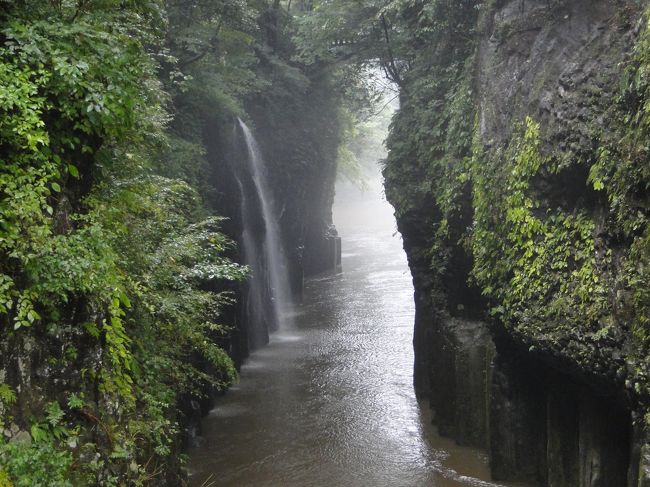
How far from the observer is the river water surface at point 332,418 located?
12.9 m

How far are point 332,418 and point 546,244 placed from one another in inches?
295

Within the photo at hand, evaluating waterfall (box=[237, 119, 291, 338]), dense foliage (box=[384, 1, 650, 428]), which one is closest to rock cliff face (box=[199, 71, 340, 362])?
waterfall (box=[237, 119, 291, 338])

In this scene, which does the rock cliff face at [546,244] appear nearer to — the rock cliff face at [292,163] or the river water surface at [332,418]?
the river water surface at [332,418]

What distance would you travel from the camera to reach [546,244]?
1034 cm

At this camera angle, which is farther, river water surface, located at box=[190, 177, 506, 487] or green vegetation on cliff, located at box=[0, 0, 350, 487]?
river water surface, located at box=[190, 177, 506, 487]

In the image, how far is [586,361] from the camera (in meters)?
9.09

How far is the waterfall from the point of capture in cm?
2258

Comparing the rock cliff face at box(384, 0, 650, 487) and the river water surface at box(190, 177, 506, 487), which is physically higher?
the rock cliff face at box(384, 0, 650, 487)

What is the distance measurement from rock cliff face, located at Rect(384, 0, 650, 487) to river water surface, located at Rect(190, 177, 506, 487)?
97 centimetres

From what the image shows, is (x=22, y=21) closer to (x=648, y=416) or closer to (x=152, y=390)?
(x=152, y=390)

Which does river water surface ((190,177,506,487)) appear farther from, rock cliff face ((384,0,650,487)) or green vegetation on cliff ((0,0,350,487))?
green vegetation on cliff ((0,0,350,487))

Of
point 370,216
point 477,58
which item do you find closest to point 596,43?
point 477,58

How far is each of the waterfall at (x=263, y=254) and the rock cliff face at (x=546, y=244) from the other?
8.41 meters

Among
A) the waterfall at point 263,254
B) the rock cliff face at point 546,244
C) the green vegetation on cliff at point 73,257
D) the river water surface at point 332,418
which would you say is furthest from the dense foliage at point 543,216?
the waterfall at point 263,254
